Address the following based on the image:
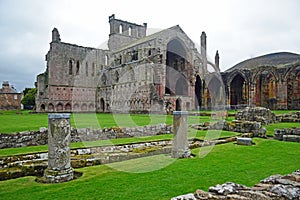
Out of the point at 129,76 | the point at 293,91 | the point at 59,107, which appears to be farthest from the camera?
the point at 59,107

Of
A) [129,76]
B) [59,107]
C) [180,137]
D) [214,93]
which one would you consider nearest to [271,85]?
[214,93]

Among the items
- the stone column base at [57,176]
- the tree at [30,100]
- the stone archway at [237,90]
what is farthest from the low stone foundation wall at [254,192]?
the tree at [30,100]

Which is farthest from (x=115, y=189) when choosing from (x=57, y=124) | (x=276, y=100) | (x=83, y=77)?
(x=83, y=77)

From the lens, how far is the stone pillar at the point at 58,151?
19.3 feet

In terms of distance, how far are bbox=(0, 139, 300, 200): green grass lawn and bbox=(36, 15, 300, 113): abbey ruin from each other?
23.4 m

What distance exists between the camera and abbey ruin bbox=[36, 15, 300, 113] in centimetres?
3199

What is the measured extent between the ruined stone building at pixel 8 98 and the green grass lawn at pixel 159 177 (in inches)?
2008

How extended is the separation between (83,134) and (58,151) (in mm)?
5783

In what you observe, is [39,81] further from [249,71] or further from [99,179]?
[99,179]

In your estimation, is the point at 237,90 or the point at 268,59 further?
the point at 268,59

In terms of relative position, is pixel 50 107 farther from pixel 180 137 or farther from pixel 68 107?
pixel 180 137

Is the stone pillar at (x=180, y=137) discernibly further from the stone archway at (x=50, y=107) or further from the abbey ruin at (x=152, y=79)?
the stone archway at (x=50, y=107)

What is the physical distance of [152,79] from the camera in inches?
1268

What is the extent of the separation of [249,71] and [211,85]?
27.1 ft
